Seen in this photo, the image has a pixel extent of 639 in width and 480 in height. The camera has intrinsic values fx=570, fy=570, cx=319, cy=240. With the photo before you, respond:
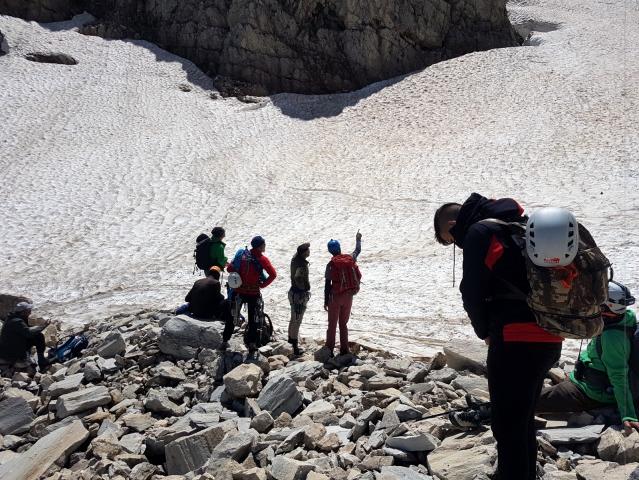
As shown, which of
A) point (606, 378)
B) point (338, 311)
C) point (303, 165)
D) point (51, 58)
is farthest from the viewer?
point (51, 58)

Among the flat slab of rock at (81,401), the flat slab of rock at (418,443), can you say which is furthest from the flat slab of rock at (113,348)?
the flat slab of rock at (418,443)

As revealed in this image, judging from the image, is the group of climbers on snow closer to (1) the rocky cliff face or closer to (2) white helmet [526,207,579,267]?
(2) white helmet [526,207,579,267]

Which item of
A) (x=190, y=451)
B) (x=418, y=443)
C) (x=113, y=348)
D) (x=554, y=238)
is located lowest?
(x=190, y=451)

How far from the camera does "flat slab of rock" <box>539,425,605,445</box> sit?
4.52 m

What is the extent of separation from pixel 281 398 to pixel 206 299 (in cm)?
329

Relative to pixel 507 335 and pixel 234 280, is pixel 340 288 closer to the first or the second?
pixel 234 280

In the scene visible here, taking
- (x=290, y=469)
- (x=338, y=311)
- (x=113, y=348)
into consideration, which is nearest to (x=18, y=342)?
(x=113, y=348)

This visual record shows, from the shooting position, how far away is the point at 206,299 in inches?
353

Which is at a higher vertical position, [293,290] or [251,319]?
[293,290]

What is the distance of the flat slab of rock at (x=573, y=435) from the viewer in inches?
178

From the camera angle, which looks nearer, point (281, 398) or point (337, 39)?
point (281, 398)

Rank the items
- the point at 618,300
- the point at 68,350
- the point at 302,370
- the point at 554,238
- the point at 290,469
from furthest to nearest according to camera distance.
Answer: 1. the point at 68,350
2. the point at 302,370
3. the point at 618,300
4. the point at 290,469
5. the point at 554,238

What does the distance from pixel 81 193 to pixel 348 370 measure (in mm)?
18706

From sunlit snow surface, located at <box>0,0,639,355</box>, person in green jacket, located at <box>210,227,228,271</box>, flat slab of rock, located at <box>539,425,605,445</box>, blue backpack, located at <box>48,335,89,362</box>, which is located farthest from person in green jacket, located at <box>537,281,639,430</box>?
blue backpack, located at <box>48,335,89,362</box>
